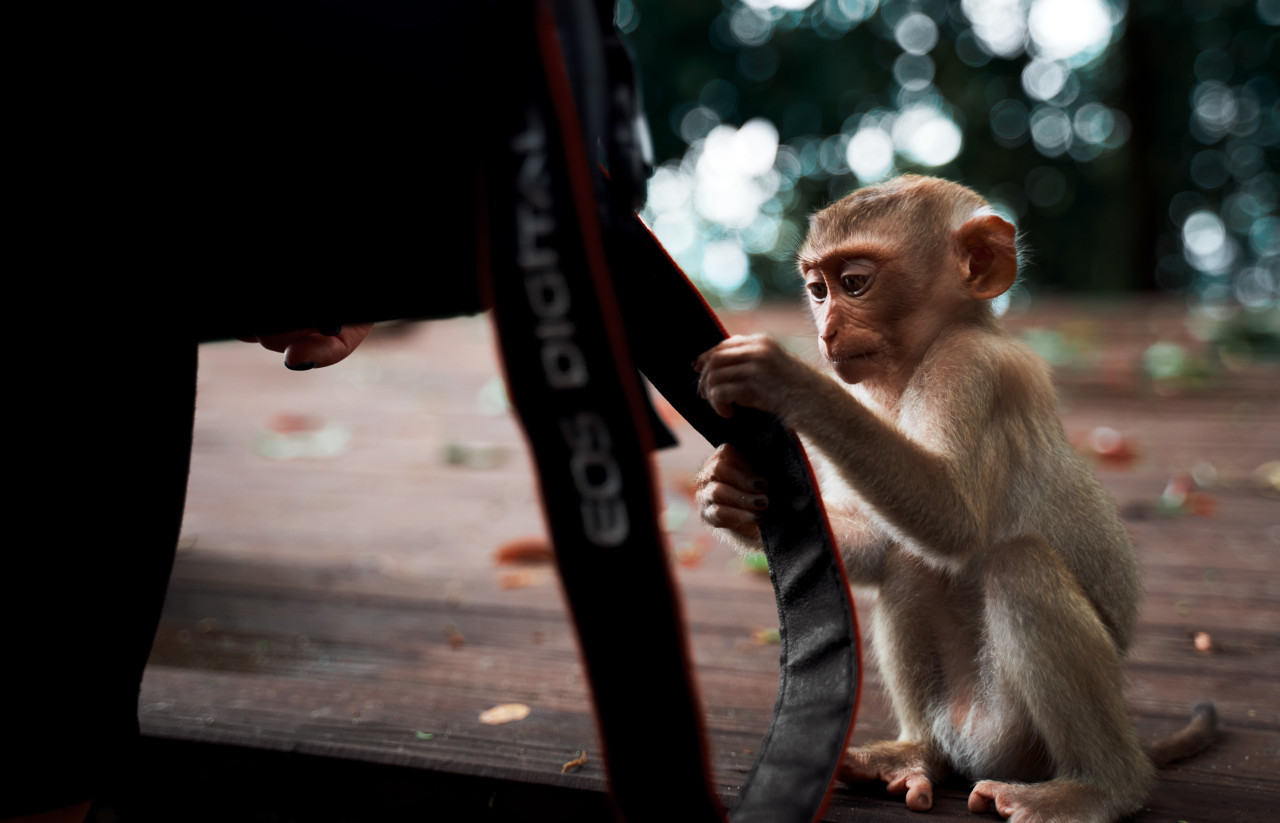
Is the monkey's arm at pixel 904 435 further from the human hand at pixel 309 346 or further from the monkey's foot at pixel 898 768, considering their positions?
the human hand at pixel 309 346

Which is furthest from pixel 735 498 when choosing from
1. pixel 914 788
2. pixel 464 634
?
pixel 464 634

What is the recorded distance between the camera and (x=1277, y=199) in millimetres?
15438

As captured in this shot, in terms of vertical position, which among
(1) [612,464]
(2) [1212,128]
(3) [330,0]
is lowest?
(2) [1212,128]

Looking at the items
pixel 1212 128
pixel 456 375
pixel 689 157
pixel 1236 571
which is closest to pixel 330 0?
pixel 1236 571

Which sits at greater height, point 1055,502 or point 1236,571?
point 1055,502

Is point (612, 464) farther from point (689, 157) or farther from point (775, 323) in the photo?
point (689, 157)

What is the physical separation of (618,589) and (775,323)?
5989mm

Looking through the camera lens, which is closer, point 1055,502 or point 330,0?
point 330,0

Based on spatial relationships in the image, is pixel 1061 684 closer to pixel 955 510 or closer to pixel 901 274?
pixel 955 510

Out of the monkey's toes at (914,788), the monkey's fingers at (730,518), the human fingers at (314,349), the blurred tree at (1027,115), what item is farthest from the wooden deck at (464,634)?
the blurred tree at (1027,115)

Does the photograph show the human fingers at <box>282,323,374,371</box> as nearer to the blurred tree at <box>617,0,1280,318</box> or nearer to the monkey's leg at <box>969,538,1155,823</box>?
the monkey's leg at <box>969,538,1155,823</box>

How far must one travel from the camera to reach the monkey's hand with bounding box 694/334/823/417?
143 centimetres

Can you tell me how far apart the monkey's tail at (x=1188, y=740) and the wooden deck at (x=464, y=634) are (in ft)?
0.11

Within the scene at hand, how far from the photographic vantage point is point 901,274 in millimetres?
1839
